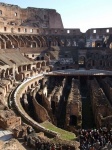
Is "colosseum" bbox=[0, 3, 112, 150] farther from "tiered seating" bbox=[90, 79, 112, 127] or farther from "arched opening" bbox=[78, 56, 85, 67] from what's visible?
"arched opening" bbox=[78, 56, 85, 67]

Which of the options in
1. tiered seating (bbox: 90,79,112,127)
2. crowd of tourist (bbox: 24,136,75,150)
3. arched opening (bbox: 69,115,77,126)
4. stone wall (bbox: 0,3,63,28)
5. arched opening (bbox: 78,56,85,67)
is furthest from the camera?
stone wall (bbox: 0,3,63,28)

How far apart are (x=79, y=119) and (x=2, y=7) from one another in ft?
122

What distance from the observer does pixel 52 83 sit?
35844 millimetres

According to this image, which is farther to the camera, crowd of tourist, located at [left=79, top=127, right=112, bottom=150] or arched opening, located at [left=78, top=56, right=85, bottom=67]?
arched opening, located at [left=78, top=56, right=85, bottom=67]

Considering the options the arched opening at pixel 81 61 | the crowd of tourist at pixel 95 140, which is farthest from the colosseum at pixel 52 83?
the arched opening at pixel 81 61

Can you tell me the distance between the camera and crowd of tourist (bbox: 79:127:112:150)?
36.7 ft

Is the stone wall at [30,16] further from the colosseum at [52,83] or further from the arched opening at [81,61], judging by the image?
the arched opening at [81,61]

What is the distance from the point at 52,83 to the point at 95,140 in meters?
24.2

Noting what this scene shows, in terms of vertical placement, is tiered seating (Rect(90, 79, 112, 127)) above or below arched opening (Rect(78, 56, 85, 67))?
below

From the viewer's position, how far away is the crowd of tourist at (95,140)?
11195 millimetres

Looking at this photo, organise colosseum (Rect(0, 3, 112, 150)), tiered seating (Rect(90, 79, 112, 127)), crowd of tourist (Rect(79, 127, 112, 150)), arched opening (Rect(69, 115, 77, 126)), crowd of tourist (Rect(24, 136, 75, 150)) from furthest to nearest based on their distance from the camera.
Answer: arched opening (Rect(69, 115, 77, 126)) → tiered seating (Rect(90, 79, 112, 127)) → colosseum (Rect(0, 3, 112, 150)) → crowd of tourist (Rect(79, 127, 112, 150)) → crowd of tourist (Rect(24, 136, 75, 150))

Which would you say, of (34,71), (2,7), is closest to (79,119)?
(34,71)

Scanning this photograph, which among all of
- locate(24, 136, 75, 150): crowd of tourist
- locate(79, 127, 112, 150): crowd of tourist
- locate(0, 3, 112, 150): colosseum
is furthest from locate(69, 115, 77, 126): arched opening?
locate(24, 136, 75, 150): crowd of tourist

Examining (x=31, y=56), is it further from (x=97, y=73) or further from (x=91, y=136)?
(x=91, y=136)
